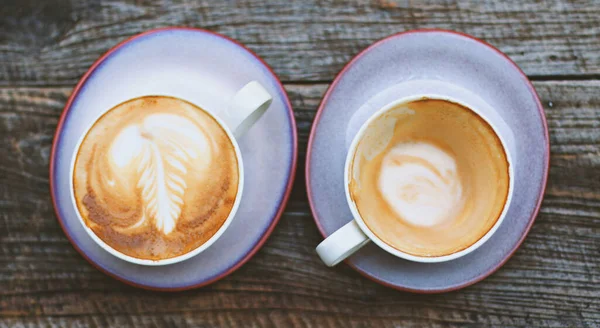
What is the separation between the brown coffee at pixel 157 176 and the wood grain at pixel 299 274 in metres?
0.22

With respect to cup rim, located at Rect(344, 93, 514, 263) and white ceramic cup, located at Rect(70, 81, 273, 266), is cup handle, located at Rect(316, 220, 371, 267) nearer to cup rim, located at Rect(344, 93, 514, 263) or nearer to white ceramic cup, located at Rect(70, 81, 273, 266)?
cup rim, located at Rect(344, 93, 514, 263)

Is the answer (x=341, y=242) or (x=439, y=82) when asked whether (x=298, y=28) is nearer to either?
(x=439, y=82)

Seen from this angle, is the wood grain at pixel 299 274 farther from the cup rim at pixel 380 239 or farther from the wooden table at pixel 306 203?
the cup rim at pixel 380 239

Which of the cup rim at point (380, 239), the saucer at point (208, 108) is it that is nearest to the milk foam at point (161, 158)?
the saucer at point (208, 108)

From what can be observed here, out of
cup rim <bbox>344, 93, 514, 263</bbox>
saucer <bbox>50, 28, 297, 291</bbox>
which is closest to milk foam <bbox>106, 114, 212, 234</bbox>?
saucer <bbox>50, 28, 297, 291</bbox>

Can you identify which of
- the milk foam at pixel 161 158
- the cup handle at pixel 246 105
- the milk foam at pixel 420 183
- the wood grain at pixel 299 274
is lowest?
the wood grain at pixel 299 274

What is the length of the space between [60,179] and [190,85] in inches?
10.8

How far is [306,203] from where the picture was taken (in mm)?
1083

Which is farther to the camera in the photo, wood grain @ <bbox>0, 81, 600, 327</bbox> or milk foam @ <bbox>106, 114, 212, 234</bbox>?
wood grain @ <bbox>0, 81, 600, 327</bbox>

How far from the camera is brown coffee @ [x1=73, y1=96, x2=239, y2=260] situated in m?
0.89

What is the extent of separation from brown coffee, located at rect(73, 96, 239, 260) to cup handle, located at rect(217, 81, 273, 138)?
0.10 feet

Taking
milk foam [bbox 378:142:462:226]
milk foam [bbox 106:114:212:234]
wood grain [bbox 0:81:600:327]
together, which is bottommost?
wood grain [bbox 0:81:600:327]

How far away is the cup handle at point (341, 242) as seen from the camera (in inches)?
34.2

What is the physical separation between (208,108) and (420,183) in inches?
15.4
